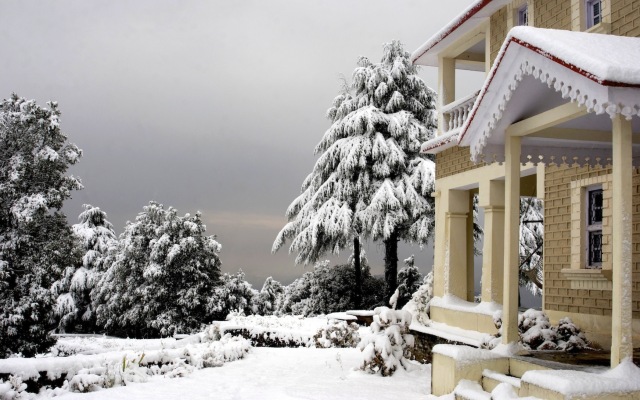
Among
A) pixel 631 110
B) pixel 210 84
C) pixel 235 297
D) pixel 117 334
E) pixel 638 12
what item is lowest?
pixel 117 334

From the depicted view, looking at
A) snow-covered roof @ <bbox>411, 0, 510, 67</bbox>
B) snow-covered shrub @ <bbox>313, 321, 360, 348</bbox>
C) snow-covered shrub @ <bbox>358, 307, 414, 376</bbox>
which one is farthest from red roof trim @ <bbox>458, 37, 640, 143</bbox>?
snow-covered shrub @ <bbox>313, 321, 360, 348</bbox>

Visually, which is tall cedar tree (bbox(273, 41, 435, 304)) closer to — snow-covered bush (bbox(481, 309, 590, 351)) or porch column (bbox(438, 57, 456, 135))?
porch column (bbox(438, 57, 456, 135))

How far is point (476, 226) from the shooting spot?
26172 millimetres

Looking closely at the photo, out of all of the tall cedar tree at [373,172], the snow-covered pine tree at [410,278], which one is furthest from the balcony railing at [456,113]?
the snow-covered pine tree at [410,278]

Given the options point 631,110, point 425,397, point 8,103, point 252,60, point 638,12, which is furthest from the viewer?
point 252,60

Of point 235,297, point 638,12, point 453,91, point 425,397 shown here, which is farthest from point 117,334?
point 638,12

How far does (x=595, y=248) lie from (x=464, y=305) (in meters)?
Result: 3.54

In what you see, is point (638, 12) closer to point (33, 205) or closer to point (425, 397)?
point (425, 397)

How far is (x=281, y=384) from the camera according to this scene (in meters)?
10.3

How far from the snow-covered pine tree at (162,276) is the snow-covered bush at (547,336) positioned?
750 inches

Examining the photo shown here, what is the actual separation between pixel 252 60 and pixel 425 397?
17750 mm

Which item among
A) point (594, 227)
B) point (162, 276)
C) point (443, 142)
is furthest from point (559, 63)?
point (162, 276)

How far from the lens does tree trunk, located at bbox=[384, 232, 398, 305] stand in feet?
82.9

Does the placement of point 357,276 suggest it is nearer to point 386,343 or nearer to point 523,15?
point 386,343
